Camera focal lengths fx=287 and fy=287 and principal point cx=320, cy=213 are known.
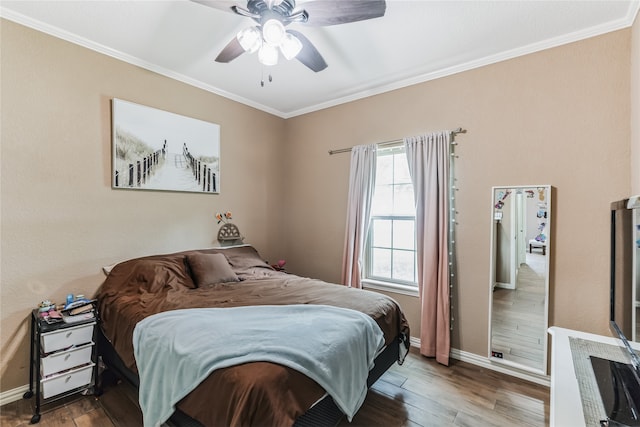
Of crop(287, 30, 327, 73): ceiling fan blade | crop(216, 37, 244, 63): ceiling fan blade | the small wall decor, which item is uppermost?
crop(216, 37, 244, 63): ceiling fan blade

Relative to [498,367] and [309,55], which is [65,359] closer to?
[309,55]

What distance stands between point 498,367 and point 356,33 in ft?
9.74

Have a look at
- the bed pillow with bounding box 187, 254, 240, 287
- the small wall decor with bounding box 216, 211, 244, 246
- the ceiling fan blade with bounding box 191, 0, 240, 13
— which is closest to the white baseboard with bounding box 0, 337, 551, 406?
the bed pillow with bounding box 187, 254, 240, 287

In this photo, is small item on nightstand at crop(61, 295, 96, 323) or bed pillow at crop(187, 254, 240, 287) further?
bed pillow at crop(187, 254, 240, 287)

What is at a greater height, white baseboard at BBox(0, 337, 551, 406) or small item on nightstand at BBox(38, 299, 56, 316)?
small item on nightstand at BBox(38, 299, 56, 316)

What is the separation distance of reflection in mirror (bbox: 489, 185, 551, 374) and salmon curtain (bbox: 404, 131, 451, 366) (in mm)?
374

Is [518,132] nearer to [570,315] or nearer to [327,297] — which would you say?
[570,315]

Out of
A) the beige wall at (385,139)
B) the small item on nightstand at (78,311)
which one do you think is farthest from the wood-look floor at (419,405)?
the small item on nightstand at (78,311)

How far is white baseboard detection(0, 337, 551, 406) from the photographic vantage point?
2.02m

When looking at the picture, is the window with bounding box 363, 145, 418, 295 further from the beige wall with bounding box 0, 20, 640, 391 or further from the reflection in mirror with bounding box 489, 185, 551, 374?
the reflection in mirror with bounding box 489, 185, 551, 374

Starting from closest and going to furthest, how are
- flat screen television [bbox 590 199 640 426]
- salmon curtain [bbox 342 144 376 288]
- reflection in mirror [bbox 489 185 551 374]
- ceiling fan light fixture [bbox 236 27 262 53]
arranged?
flat screen television [bbox 590 199 640 426] → ceiling fan light fixture [bbox 236 27 262 53] → reflection in mirror [bbox 489 185 551 374] → salmon curtain [bbox 342 144 376 288]

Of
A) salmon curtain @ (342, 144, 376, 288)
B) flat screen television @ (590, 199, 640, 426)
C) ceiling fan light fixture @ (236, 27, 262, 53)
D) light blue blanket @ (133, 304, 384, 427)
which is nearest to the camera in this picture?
flat screen television @ (590, 199, 640, 426)

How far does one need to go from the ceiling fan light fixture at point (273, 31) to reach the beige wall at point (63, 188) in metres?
1.76

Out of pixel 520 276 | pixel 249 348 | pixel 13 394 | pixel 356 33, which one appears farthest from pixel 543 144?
pixel 13 394
